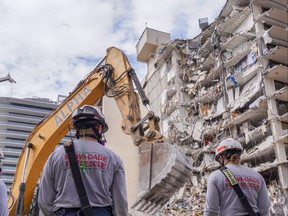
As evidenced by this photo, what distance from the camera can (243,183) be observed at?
4219mm

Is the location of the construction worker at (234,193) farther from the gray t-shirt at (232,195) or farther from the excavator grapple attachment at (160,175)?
the excavator grapple attachment at (160,175)

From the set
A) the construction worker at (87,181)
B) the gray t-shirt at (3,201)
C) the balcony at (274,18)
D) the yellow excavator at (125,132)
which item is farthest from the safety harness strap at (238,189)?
the balcony at (274,18)

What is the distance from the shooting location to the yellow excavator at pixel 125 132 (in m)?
6.01

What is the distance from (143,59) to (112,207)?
117 ft

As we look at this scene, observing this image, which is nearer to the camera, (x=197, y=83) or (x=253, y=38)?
(x=253, y=38)

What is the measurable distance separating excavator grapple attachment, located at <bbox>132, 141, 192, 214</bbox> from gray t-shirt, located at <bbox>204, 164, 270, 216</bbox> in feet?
5.45

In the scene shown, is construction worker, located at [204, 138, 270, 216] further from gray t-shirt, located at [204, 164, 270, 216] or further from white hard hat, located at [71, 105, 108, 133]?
white hard hat, located at [71, 105, 108, 133]

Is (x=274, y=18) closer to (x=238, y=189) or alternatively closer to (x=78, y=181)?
(x=238, y=189)

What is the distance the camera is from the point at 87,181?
124 inches

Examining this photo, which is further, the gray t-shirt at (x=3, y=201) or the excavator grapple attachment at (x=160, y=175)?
the excavator grapple attachment at (x=160, y=175)

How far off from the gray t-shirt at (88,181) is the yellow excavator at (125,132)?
2638mm

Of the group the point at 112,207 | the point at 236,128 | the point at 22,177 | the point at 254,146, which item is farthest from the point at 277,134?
the point at 112,207

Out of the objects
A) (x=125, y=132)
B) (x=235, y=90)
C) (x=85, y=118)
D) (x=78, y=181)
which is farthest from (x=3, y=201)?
(x=235, y=90)

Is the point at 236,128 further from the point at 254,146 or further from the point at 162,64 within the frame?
the point at 162,64
